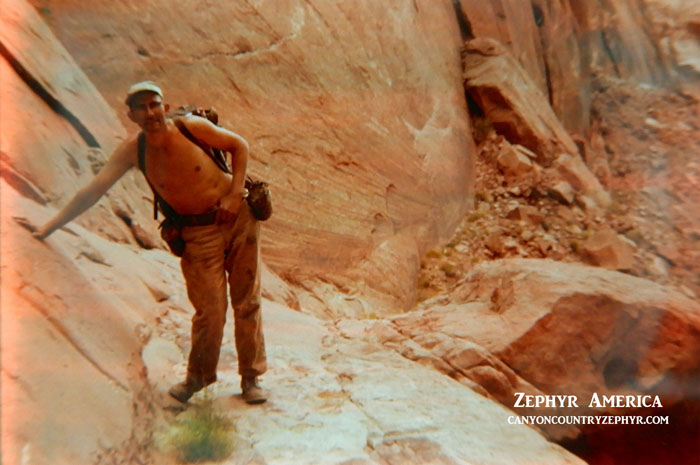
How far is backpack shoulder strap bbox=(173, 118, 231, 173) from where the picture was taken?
2.27 metres

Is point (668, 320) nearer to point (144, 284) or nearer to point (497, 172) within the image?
point (144, 284)

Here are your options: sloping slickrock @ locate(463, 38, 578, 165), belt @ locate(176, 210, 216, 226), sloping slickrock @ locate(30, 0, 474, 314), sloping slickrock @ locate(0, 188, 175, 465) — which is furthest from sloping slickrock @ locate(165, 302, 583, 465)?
sloping slickrock @ locate(463, 38, 578, 165)

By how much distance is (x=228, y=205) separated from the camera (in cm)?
235

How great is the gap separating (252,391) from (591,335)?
1.83 metres

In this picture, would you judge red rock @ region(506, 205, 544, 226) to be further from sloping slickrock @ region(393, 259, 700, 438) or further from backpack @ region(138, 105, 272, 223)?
backpack @ region(138, 105, 272, 223)

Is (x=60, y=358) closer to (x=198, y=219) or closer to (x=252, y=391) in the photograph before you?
(x=198, y=219)

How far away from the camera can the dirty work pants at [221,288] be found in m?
2.40

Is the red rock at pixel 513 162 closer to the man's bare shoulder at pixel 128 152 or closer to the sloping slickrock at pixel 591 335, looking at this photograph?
the sloping slickrock at pixel 591 335

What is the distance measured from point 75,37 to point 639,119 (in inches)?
230

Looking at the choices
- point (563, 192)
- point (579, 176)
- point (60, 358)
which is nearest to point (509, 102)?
point (579, 176)

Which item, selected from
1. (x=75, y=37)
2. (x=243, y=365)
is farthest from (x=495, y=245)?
(x=243, y=365)

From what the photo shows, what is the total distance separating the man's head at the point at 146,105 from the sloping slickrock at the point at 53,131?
621 mm

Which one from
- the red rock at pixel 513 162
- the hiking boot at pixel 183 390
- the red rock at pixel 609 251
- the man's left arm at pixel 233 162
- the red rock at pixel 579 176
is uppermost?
the man's left arm at pixel 233 162

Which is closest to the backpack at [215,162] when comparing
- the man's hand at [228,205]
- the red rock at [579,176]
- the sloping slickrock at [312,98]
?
the man's hand at [228,205]
